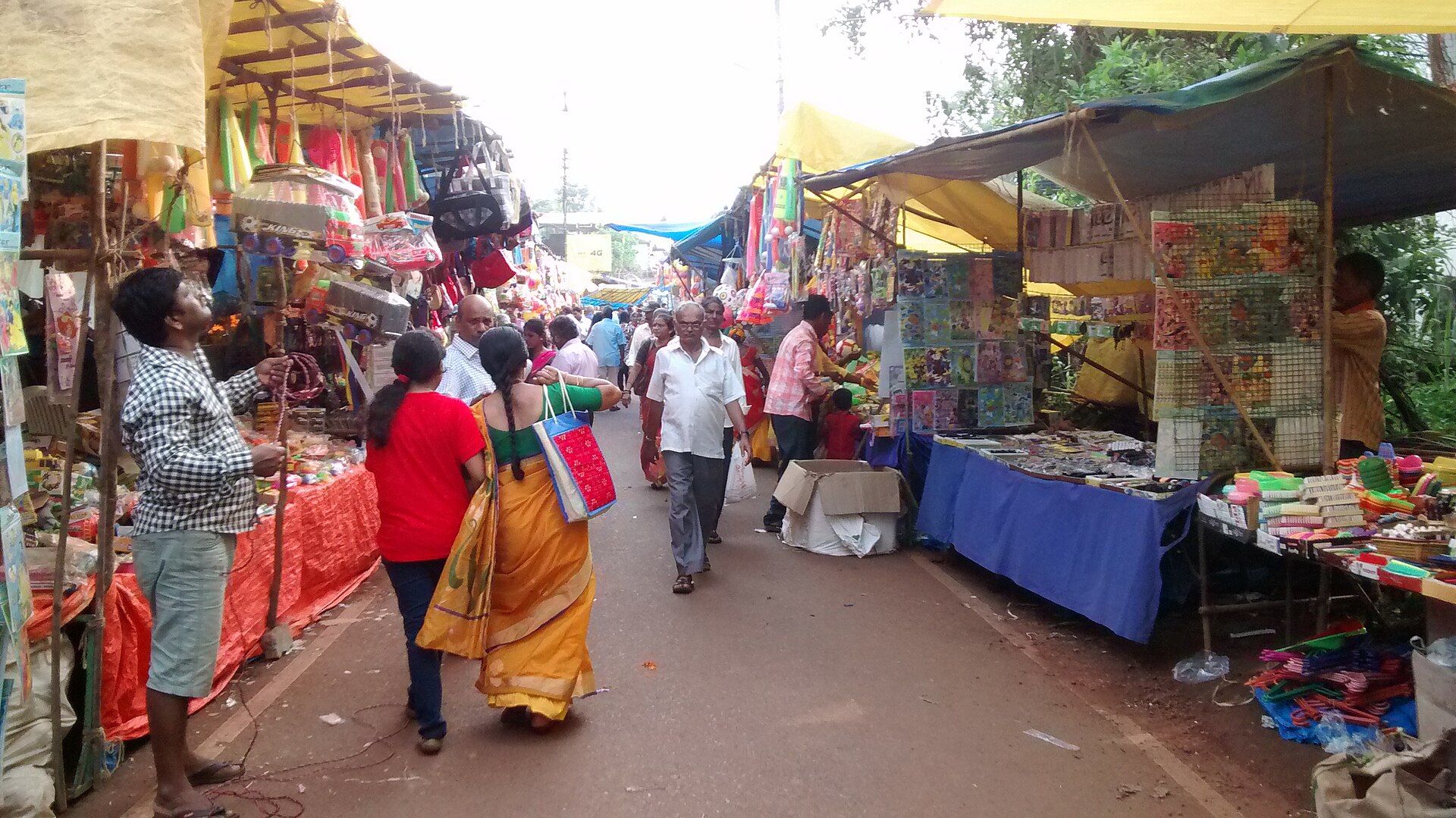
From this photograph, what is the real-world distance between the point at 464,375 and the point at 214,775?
269cm

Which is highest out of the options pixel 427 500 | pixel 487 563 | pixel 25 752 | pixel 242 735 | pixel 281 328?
pixel 281 328

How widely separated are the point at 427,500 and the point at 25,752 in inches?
61.6

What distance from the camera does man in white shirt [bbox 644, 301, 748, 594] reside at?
21.6 ft

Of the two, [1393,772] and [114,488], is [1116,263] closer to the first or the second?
[1393,772]

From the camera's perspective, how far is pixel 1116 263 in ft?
22.5

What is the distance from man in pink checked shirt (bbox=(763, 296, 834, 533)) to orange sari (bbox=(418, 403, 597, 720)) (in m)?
4.08

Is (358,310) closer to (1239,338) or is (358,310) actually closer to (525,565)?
(525,565)

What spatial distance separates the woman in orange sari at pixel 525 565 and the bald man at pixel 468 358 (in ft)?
5.18

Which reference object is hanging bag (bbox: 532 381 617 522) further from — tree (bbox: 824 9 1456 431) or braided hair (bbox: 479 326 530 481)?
tree (bbox: 824 9 1456 431)

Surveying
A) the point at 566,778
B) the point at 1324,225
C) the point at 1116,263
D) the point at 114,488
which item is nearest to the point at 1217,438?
the point at 1324,225

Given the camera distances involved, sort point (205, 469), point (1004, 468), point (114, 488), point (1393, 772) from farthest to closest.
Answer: point (1004, 468)
point (114, 488)
point (205, 469)
point (1393, 772)

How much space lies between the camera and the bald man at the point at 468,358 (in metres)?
5.77

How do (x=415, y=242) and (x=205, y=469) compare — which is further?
(x=415, y=242)

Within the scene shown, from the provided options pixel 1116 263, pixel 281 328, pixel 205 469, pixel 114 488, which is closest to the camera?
pixel 205 469
